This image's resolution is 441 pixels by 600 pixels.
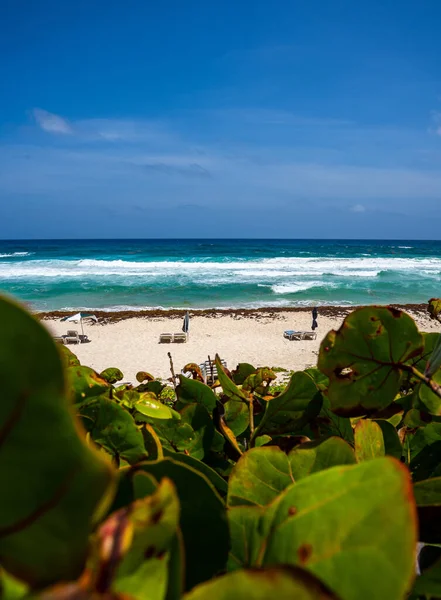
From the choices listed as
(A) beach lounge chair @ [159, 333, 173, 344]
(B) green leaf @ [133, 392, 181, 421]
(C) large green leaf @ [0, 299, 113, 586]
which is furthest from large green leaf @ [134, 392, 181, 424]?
(A) beach lounge chair @ [159, 333, 173, 344]

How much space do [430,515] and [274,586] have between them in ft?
0.97

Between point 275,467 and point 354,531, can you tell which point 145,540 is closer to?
point 354,531

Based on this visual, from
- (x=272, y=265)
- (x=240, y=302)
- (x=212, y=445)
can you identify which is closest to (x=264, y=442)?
(x=212, y=445)

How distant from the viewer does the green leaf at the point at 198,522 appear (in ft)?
1.14

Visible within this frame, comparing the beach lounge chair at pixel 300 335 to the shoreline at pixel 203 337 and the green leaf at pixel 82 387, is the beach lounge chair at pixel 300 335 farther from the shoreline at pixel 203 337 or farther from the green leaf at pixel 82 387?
the green leaf at pixel 82 387

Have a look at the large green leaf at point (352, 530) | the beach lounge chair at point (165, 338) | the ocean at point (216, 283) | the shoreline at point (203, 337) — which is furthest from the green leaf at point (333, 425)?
the ocean at point (216, 283)

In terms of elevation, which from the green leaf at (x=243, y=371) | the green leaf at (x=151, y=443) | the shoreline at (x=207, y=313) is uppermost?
the green leaf at (x=151, y=443)

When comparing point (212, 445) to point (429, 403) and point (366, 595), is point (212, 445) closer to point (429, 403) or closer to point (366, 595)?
point (429, 403)

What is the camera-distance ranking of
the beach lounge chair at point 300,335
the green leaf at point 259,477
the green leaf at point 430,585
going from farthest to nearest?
the beach lounge chair at point 300,335 < the green leaf at point 259,477 < the green leaf at point 430,585

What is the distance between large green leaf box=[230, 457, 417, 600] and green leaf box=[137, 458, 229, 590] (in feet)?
0.18

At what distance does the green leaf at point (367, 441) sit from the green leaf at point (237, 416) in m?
0.34

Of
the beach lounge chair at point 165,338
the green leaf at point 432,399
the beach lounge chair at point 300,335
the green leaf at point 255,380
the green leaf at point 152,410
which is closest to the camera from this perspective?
the green leaf at point 432,399

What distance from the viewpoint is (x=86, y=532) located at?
220 mm

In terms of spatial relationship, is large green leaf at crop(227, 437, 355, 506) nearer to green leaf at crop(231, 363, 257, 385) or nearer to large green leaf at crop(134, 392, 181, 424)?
large green leaf at crop(134, 392, 181, 424)
